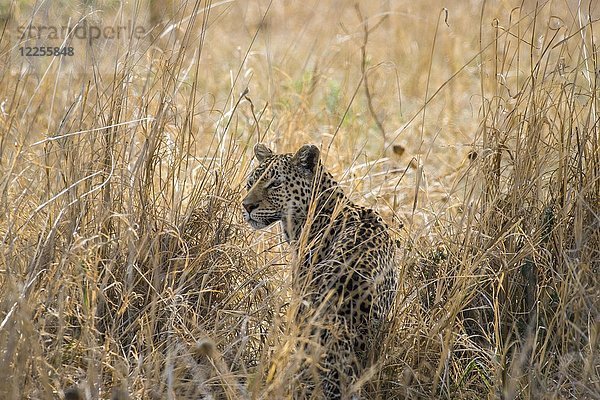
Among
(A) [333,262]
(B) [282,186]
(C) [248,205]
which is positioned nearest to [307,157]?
(B) [282,186]

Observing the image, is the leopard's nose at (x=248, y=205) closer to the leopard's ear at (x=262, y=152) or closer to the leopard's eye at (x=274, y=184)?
the leopard's eye at (x=274, y=184)

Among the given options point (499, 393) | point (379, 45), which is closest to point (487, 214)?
point (499, 393)

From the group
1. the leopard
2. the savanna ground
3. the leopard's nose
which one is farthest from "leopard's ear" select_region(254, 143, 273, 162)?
the leopard's nose

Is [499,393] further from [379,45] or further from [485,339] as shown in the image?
[379,45]

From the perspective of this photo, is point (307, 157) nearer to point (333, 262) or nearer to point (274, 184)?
point (274, 184)

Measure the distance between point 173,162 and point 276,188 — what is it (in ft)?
1.73

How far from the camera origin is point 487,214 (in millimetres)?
4223

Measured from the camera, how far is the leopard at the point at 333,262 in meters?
3.69

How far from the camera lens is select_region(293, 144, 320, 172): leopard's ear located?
4508 mm

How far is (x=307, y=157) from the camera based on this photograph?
4.57 m

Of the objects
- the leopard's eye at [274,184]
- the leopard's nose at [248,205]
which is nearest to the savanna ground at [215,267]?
the leopard's nose at [248,205]

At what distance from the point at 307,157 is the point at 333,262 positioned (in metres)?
0.70

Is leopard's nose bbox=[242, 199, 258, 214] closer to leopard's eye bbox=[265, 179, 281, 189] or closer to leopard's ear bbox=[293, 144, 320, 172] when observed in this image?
leopard's eye bbox=[265, 179, 281, 189]

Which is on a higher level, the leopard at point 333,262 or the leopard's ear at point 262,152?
the leopard's ear at point 262,152
